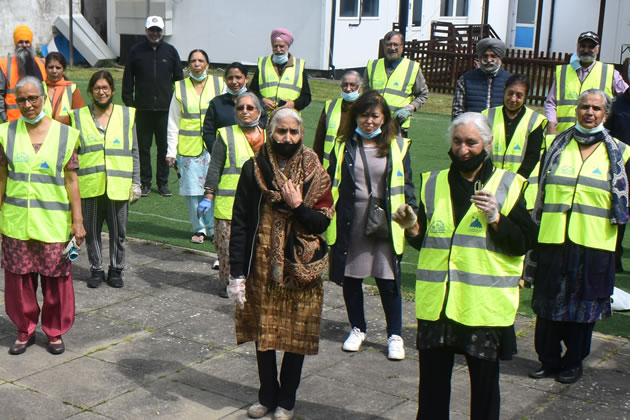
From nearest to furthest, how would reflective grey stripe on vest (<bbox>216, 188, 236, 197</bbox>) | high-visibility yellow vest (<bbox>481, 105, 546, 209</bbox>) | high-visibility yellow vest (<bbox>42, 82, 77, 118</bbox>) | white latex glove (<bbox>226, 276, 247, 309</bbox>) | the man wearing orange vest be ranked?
white latex glove (<bbox>226, 276, 247, 309</bbox>) → high-visibility yellow vest (<bbox>481, 105, 546, 209</bbox>) → reflective grey stripe on vest (<bbox>216, 188, 236, 197</bbox>) → high-visibility yellow vest (<bbox>42, 82, 77, 118</bbox>) → the man wearing orange vest

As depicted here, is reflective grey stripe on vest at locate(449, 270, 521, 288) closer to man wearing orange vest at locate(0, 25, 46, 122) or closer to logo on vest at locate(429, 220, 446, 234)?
logo on vest at locate(429, 220, 446, 234)

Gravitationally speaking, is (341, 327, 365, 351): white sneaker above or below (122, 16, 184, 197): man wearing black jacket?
below

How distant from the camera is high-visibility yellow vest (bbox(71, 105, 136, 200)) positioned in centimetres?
855

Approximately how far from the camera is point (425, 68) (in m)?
24.9

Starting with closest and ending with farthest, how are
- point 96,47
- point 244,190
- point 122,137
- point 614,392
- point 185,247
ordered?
point 244,190
point 614,392
point 122,137
point 185,247
point 96,47

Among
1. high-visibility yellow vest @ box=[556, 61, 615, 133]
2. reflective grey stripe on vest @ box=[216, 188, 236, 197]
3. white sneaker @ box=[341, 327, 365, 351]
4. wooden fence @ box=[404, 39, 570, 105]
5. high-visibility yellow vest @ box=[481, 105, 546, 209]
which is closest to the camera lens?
white sneaker @ box=[341, 327, 365, 351]

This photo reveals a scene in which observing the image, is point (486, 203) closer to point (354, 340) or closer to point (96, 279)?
point (354, 340)

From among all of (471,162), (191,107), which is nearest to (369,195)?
(471,162)

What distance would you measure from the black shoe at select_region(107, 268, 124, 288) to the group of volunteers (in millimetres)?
24

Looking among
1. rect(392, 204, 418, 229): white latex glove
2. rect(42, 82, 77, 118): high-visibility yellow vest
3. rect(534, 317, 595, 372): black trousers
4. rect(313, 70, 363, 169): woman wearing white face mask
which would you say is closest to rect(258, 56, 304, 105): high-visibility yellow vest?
rect(313, 70, 363, 169): woman wearing white face mask

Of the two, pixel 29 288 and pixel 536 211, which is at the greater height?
pixel 536 211

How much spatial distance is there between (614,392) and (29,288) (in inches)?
163

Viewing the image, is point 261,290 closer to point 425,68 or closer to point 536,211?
point 536,211

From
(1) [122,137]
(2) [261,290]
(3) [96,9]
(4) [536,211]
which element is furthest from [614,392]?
(3) [96,9]
